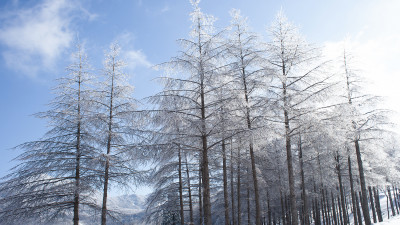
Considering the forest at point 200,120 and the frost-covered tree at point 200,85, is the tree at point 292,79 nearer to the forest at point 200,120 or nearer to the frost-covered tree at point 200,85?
the forest at point 200,120

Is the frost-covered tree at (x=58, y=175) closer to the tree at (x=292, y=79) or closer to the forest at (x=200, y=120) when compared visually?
the forest at (x=200, y=120)

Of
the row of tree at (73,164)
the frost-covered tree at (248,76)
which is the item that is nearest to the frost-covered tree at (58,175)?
the row of tree at (73,164)

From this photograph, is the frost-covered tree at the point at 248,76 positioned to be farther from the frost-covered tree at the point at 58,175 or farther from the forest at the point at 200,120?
the frost-covered tree at the point at 58,175

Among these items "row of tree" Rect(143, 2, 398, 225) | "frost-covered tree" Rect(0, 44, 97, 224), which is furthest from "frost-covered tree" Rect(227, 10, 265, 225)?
"frost-covered tree" Rect(0, 44, 97, 224)

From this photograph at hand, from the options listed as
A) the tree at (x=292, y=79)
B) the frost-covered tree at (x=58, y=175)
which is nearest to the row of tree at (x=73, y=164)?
the frost-covered tree at (x=58, y=175)

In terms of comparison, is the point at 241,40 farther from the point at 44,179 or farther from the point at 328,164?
the point at 328,164

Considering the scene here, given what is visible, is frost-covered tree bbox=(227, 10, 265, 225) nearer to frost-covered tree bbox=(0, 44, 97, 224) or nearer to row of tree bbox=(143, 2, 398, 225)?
row of tree bbox=(143, 2, 398, 225)

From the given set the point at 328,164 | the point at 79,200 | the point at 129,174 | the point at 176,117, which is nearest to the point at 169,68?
the point at 176,117

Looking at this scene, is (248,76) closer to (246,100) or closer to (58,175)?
(246,100)

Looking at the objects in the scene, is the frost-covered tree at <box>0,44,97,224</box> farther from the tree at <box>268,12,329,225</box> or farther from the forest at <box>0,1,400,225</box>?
the tree at <box>268,12,329,225</box>

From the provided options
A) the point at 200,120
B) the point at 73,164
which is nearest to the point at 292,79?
the point at 200,120

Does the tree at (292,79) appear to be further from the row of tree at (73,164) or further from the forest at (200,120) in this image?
the row of tree at (73,164)

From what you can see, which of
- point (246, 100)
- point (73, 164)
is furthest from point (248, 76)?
point (73, 164)

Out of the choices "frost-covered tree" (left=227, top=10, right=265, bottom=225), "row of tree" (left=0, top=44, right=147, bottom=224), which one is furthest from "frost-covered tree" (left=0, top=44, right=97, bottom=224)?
"frost-covered tree" (left=227, top=10, right=265, bottom=225)
